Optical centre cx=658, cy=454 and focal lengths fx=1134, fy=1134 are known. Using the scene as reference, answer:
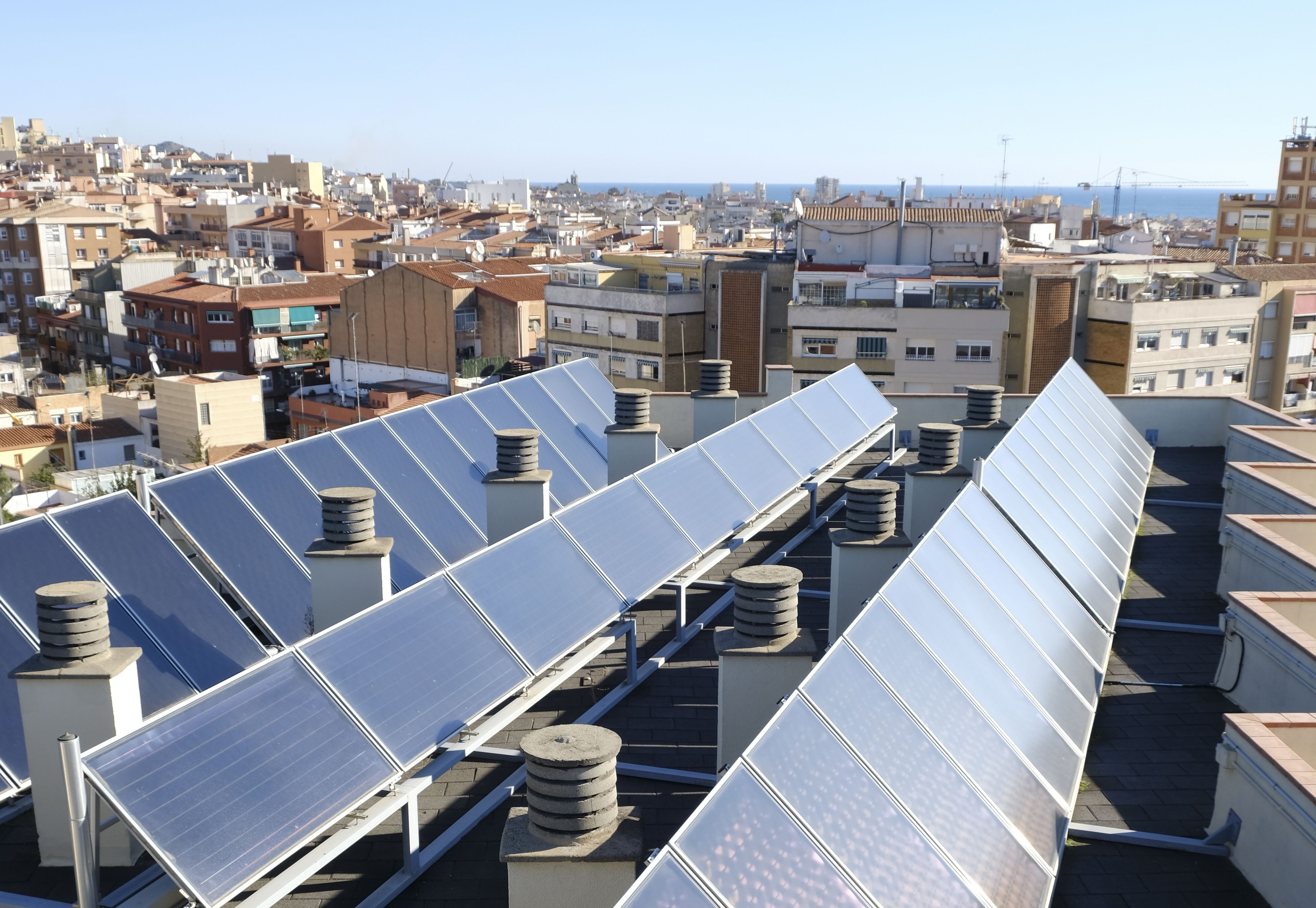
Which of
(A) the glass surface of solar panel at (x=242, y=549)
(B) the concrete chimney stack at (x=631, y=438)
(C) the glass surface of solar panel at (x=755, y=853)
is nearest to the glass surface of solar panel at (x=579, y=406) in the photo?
(B) the concrete chimney stack at (x=631, y=438)

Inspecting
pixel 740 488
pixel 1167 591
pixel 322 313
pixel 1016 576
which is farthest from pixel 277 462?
pixel 322 313

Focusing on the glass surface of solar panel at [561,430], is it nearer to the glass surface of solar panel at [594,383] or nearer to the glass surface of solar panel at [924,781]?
the glass surface of solar panel at [594,383]

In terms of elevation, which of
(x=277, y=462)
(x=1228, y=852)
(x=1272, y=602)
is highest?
(x=277, y=462)

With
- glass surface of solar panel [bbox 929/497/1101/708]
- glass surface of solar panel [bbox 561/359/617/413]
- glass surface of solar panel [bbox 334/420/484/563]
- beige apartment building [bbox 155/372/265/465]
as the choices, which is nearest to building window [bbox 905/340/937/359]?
beige apartment building [bbox 155/372/265/465]

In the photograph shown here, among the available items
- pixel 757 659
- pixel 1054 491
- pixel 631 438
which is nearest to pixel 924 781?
pixel 757 659

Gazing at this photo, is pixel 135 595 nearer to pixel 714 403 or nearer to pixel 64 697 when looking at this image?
pixel 64 697

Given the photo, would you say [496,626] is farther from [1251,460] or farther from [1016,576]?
[1251,460]
